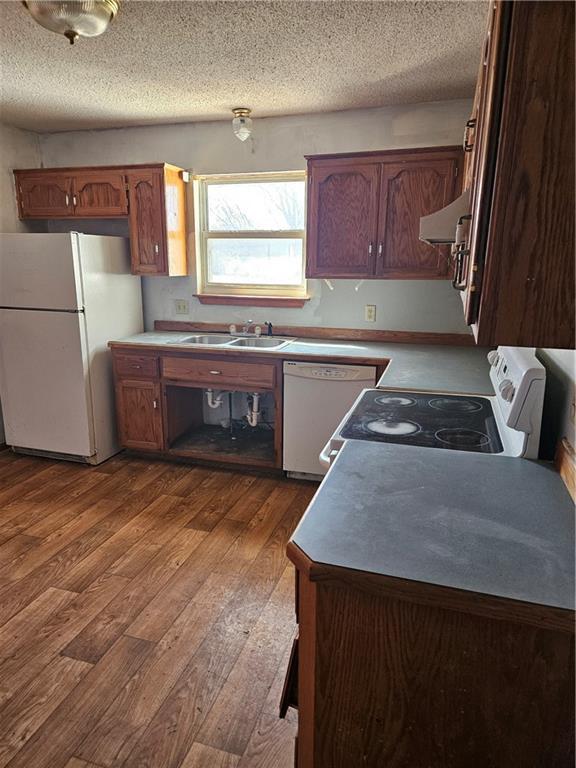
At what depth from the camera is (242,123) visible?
317 centimetres

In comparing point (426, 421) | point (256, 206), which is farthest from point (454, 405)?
point (256, 206)

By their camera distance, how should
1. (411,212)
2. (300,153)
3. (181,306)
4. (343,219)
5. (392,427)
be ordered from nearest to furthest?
(392,427) < (411,212) < (343,219) < (300,153) < (181,306)

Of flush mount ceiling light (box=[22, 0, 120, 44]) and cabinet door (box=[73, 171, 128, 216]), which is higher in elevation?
flush mount ceiling light (box=[22, 0, 120, 44])

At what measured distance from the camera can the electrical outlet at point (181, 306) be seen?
381 centimetres

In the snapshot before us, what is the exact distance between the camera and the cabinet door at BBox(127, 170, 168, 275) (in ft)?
11.0

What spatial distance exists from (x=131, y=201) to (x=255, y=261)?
956mm

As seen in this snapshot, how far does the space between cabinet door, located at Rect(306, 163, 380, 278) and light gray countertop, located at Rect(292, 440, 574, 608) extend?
1.91 metres

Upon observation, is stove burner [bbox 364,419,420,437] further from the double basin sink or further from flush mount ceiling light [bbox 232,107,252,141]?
flush mount ceiling light [bbox 232,107,252,141]

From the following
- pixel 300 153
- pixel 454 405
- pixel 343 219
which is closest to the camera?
pixel 454 405

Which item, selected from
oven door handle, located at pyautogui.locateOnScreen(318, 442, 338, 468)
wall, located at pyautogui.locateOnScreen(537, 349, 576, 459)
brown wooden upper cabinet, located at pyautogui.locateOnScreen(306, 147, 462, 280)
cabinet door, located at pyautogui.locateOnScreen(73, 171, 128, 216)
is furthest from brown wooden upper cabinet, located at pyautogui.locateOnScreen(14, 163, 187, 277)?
wall, located at pyautogui.locateOnScreen(537, 349, 576, 459)

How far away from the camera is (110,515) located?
2.76 m

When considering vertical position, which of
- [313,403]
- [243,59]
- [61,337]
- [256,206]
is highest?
[243,59]

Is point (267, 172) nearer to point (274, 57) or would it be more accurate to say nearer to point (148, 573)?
point (274, 57)

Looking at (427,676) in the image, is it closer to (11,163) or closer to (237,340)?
(237,340)
